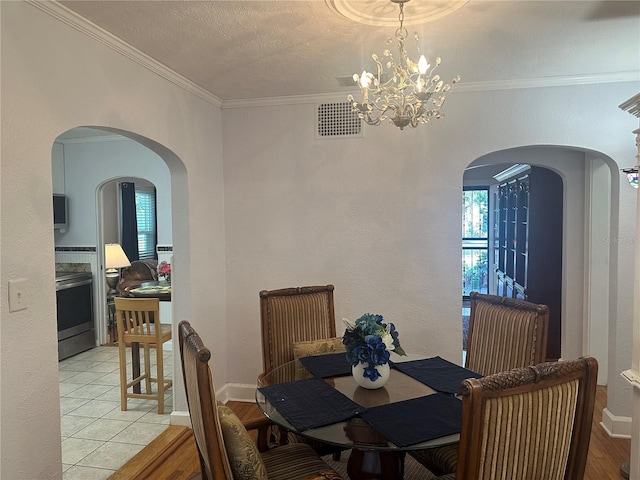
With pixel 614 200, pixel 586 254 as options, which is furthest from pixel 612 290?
pixel 586 254

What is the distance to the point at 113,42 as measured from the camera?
2.45 m

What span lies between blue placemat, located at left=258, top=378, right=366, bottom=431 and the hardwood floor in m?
1.08

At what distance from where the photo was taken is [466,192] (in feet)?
27.3

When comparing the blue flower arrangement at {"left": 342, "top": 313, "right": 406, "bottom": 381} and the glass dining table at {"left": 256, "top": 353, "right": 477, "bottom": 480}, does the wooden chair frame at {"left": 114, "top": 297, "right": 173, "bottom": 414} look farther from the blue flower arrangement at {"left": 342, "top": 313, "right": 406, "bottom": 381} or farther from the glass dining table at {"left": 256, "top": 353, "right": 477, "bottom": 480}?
the blue flower arrangement at {"left": 342, "top": 313, "right": 406, "bottom": 381}

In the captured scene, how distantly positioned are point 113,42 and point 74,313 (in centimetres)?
384

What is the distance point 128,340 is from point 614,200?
391 cm

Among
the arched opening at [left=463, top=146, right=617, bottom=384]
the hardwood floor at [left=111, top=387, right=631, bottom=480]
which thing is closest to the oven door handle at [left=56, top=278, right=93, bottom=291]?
the hardwood floor at [left=111, top=387, right=631, bottom=480]

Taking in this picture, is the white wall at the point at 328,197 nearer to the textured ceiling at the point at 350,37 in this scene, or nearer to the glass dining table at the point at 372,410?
the textured ceiling at the point at 350,37

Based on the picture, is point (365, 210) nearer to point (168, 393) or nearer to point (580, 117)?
point (580, 117)

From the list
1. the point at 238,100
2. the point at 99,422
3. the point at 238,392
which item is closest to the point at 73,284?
the point at 99,422

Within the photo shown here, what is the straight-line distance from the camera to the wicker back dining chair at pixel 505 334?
2381 mm

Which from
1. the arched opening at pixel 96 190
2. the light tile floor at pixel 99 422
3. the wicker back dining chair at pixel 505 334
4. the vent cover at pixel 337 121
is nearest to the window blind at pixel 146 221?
the arched opening at pixel 96 190

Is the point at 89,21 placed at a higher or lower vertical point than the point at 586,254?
higher

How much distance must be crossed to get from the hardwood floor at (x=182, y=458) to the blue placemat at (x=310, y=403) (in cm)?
108
